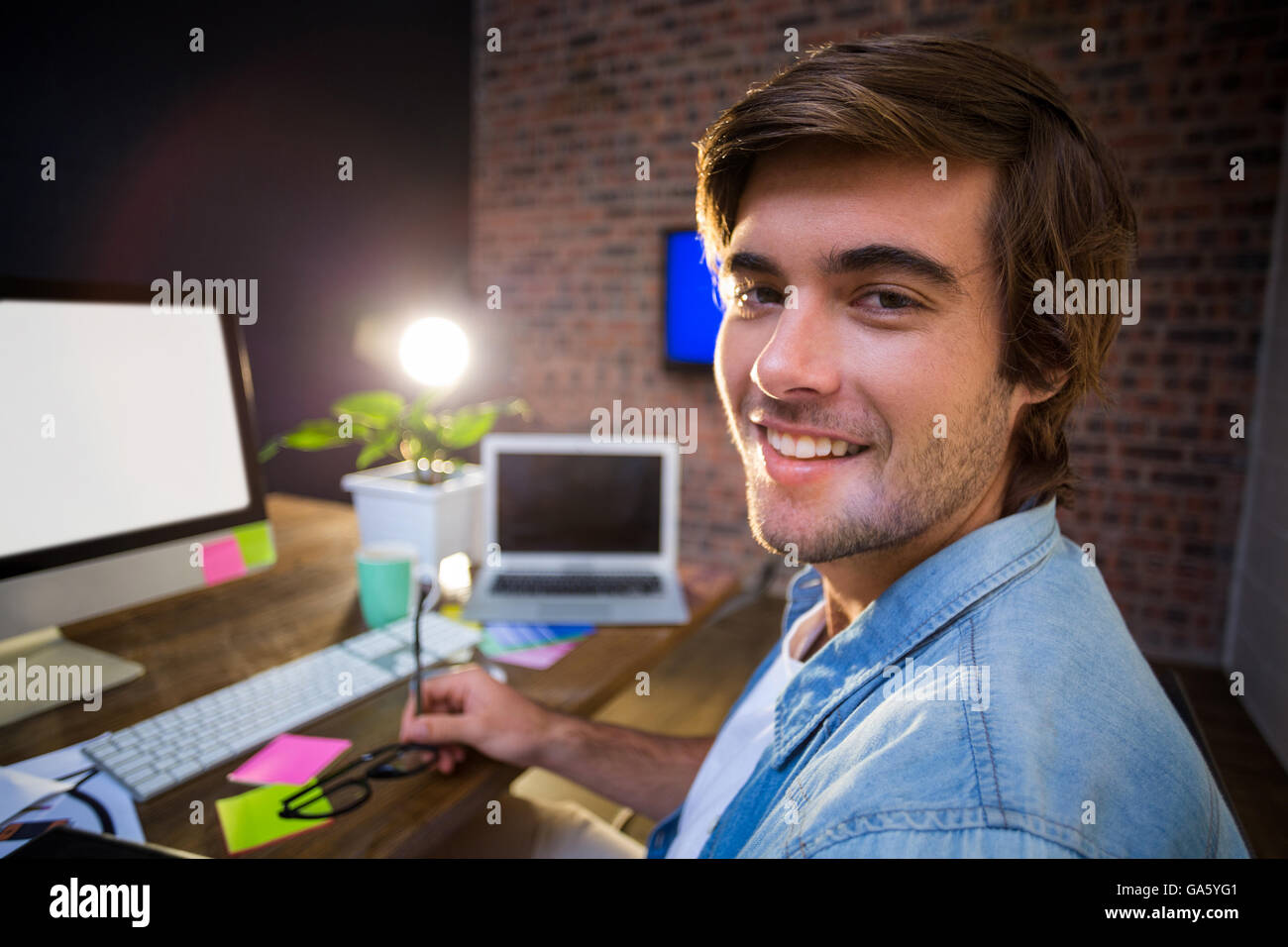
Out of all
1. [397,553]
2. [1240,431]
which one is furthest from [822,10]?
[397,553]

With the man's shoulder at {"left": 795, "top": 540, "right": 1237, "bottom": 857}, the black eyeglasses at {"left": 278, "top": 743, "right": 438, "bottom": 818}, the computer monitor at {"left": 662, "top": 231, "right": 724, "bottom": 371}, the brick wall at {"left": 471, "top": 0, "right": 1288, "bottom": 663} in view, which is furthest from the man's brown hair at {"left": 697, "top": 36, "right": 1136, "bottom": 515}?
the computer monitor at {"left": 662, "top": 231, "right": 724, "bottom": 371}

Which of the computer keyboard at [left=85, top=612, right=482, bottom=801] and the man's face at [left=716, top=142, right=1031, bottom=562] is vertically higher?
the man's face at [left=716, top=142, right=1031, bottom=562]

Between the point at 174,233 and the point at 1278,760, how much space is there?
3694 millimetres

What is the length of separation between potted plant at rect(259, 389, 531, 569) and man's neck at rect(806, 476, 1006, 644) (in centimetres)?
95

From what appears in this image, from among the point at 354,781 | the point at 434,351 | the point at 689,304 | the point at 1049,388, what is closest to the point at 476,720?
the point at 354,781

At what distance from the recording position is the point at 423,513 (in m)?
1.55

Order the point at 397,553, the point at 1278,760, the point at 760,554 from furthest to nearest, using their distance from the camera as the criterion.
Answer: the point at 760,554 → the point at 1278,760 → the point at 397,553

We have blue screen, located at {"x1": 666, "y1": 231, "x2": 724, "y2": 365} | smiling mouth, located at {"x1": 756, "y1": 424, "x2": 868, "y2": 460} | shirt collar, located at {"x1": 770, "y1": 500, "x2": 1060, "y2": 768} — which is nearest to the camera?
shirt collar, located at {"x1": 770, "y1": 500, "x2": 1060, "y2": 768}

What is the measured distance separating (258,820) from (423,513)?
0.82m

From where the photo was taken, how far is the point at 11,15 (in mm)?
1758

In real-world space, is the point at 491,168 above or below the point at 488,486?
above

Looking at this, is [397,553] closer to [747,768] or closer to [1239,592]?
[747,768]

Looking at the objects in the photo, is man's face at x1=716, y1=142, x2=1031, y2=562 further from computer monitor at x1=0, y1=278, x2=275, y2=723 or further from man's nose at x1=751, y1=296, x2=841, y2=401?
computer monitor at x1=0, y1=278, x2=275, y2=723

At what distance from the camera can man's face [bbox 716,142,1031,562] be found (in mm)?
734
